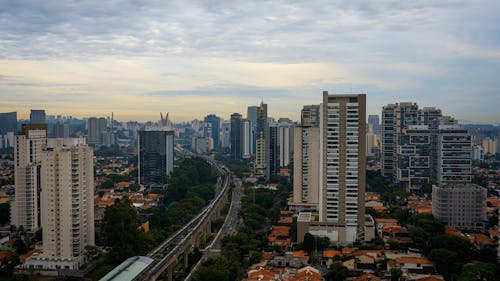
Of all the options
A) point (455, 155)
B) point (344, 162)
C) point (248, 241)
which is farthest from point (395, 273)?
point (455, 155)

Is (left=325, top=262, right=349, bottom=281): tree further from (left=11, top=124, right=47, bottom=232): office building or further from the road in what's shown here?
(left=11, top=124, right=47, bottom=232): office building

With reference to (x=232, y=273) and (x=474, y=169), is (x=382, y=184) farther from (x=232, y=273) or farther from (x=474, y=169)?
(x=232, y=273)

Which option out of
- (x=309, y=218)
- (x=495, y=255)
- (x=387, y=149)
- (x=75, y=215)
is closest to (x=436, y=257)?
(x=495, y=255)

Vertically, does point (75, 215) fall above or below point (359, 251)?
above


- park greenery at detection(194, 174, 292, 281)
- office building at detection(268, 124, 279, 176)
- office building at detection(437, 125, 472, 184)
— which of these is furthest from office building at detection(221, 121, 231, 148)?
office building at detection(437, 125, 472, 184)

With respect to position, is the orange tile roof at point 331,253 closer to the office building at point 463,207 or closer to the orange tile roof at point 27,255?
the office building at point 463,207

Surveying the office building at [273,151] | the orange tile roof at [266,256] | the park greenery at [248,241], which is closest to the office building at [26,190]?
the park greenery at [248,241]
